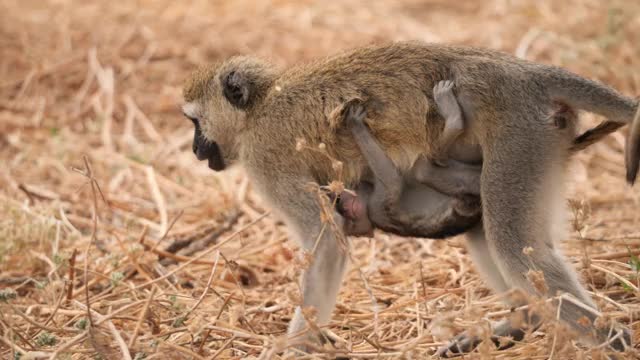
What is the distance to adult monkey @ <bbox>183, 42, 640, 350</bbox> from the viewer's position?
4.59m

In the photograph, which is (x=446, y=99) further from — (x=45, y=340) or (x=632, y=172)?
(x=45, y=340)

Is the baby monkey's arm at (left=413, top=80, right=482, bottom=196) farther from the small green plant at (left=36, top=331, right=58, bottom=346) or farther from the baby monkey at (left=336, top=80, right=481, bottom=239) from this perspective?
the small green plant at (left=36, top=331, right=58, bottom=346)

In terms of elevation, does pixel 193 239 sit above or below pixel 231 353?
above

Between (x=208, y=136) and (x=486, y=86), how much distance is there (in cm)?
181

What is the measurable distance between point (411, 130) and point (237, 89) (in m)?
1.19

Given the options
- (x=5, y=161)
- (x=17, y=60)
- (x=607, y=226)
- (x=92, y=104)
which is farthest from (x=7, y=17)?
(x=607, y=226)

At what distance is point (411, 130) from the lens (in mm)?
4992

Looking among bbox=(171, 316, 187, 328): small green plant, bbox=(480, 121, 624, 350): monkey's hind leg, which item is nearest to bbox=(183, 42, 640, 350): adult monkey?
bbox=(480, 121, 624, 350): monkey's hind leg

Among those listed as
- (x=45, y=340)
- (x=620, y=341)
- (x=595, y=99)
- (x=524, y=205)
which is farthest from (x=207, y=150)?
(x=620, y=341)

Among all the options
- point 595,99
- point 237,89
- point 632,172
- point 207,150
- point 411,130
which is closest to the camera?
point 632,172

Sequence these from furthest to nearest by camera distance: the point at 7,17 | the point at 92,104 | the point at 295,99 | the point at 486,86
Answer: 1. the point at 7,17
2. the point at 92,104
3. the point at 295,99
4. the point at 486,86

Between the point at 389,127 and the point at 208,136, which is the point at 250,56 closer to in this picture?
the point at 208,136

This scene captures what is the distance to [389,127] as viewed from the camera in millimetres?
5039

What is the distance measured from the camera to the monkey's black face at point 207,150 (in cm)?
574
